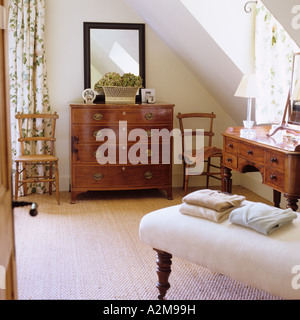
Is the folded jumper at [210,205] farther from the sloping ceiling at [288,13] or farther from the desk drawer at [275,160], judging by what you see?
the sloping ceiling at [288,13]

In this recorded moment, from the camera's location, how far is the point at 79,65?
17.3 ft

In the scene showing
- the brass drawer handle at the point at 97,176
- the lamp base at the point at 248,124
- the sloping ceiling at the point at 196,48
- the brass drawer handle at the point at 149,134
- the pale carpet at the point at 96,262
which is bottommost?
the pale carpet at the point at 96,262

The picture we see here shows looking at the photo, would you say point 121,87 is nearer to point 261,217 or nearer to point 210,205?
point 210,205

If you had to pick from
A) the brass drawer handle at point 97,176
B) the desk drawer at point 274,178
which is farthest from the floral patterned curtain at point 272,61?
the brass drawer handle at point 97,176

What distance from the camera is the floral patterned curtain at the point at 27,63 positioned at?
4.98m

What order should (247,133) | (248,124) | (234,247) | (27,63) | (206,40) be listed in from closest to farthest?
(234,247)
(247,133)
(248,124)
(206,40)
(27,63)

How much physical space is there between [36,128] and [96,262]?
7.43 feet

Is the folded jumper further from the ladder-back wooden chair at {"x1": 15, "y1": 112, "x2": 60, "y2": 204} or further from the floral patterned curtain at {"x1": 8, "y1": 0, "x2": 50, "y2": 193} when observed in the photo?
the floral patterned curtain at {"x1": 8, "y1": 0, "x2": 50, "y2": 193}

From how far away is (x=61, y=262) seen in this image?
336 centimetres

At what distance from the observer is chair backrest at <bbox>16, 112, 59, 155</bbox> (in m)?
4.94

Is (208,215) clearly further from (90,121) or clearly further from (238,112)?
(238,112)

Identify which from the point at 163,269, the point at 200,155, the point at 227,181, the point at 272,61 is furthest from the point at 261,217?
the point at 200,155

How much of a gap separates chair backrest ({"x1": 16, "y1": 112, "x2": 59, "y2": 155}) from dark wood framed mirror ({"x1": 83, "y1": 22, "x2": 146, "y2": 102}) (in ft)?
1.88
